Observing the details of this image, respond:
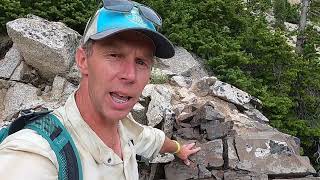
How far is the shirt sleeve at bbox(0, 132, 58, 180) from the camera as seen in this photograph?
1.75m

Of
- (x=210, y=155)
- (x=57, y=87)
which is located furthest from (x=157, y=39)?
(x=57, y=87)

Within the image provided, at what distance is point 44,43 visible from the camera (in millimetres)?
8602

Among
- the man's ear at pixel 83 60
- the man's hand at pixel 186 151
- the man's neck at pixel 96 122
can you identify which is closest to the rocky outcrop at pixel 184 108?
the man's hand at pixel 186 151

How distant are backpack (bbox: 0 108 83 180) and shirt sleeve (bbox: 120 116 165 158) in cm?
139

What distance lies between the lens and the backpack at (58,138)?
6.20 feet

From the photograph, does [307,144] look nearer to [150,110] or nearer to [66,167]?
[150,110]

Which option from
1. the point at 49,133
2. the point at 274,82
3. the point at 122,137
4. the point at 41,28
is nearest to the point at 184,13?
the point at 274,82

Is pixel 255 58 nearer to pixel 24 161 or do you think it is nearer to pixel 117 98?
pixel 117 98

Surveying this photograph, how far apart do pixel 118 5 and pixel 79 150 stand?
2.58 ft

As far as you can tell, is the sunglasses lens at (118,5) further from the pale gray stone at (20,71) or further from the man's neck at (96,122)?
the pale gray stone at (20,71)

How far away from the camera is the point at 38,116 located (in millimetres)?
2076

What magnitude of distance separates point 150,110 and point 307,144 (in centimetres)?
389

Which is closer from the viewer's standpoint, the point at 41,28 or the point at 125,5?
the point at 125,5

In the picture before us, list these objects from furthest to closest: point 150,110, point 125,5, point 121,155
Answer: point 150,110 → point 121,155 → point 125,5
